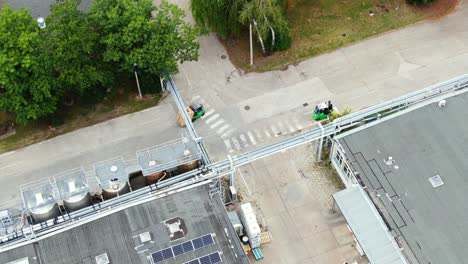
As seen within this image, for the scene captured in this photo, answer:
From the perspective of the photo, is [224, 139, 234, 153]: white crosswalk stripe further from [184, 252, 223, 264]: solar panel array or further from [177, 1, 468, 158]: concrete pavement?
[184, 252, 223, 264]: solar panel array

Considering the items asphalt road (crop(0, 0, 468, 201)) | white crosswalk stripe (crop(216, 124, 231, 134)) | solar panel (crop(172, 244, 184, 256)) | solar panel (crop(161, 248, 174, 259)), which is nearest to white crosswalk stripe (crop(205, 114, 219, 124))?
asphalt road (crop(0, 0, 468, 201))

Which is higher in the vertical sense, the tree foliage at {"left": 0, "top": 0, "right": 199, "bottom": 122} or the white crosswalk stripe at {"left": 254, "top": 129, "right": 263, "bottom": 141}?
the tree foliage at {"left": 0, "top": 0, "right": 199, "bottom": 122}

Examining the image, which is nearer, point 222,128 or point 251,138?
point 251,138

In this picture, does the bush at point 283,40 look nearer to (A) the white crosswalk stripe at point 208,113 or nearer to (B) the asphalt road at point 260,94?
(B) the asphalt road at point 260,94

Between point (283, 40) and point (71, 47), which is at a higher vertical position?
point (71, 47)

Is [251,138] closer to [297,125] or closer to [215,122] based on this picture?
[215,122]

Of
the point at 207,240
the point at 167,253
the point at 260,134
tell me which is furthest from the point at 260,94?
the point at 167,253

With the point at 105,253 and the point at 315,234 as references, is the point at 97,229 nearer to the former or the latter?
the point at 105,253
